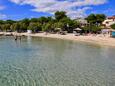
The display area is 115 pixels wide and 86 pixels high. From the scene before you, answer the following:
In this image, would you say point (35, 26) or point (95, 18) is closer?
point (35, 26)

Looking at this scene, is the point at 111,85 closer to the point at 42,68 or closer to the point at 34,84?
the point at 34,84

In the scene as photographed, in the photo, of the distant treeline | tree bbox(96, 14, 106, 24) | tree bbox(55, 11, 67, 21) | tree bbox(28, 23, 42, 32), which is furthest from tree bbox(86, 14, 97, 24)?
tree bbox(28, 23, 42, 32)

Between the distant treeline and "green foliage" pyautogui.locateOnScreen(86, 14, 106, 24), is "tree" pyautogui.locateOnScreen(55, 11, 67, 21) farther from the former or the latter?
"green foliage" pyautogui.locateOnScreen(86, 14, 106, 24)

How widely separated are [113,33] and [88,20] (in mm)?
44571

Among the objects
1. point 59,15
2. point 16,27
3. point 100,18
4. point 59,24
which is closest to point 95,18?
point 100,18

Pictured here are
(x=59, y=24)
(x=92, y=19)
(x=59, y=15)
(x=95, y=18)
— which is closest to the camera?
(x=59, y=24)

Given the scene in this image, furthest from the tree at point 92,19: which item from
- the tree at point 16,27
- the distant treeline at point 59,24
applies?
the tree at point 16,27

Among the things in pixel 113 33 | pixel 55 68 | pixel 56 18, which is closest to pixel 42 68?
Answer: pixel 55 68

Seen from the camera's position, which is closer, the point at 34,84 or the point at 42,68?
the point at 34,84

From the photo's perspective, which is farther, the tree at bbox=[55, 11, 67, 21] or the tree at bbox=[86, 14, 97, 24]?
the tree at bbox=[55, 11, 67, 21]

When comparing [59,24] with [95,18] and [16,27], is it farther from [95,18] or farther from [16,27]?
[16,27]

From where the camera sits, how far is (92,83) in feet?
60.5

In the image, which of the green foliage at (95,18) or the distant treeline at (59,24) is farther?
the green foliage at (95,18)

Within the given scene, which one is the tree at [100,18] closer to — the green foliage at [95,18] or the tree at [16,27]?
the green foliage at [95,18]
